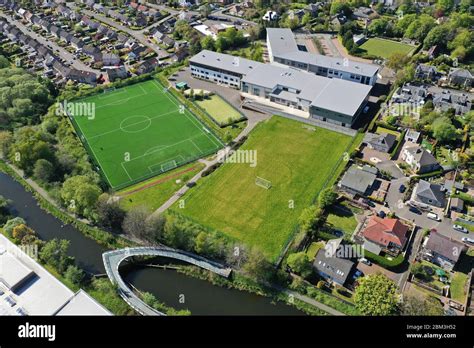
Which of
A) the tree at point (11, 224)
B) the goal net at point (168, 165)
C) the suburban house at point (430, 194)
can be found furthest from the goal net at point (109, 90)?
the suburban house at point (430, 194)

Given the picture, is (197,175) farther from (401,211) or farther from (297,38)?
(297,38)

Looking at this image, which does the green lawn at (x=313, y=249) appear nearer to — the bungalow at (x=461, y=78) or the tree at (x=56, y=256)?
the tree at (x=56, y=256)

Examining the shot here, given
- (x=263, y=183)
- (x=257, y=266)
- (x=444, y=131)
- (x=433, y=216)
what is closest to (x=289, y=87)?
(x=263, y=183)

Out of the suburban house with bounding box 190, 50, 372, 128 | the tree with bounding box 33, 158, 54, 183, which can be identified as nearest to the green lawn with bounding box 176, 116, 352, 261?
the suburban house with bounding box 190, 50, 372, 128

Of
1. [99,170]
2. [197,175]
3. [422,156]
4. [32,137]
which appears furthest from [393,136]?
[32,137]

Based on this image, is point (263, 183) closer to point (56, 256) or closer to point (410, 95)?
point (56, 256)
